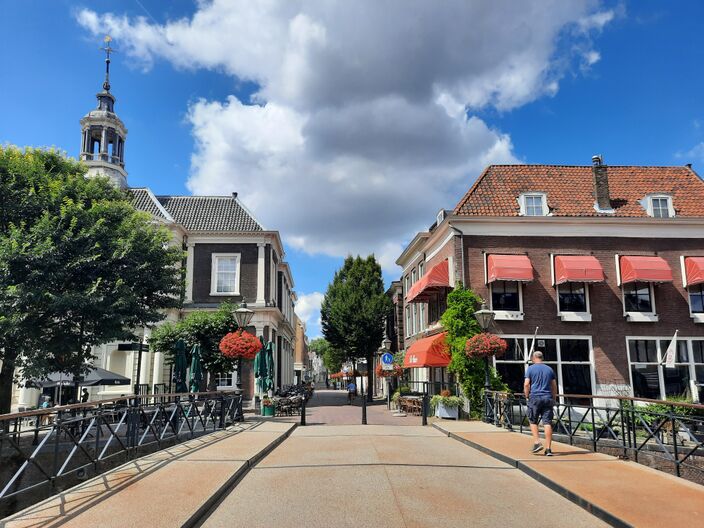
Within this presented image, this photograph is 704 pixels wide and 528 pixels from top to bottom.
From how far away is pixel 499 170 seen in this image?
2562 cm

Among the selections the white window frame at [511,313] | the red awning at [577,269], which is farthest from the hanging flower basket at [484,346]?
the red awning at [577,269]

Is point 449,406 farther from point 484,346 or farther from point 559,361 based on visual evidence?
point 559,361

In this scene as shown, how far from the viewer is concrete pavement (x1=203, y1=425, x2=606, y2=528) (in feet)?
20.6

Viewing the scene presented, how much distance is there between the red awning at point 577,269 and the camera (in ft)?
70.5

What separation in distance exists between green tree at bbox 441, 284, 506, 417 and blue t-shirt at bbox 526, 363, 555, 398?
9.73 meters

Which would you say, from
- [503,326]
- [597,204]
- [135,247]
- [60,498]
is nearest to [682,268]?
[597,204]

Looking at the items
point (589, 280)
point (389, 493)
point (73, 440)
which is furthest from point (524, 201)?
point (73, 440)

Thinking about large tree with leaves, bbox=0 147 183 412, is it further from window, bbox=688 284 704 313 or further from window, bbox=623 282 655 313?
window, bbox=688 284 704 313

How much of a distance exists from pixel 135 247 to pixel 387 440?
36.4 ft

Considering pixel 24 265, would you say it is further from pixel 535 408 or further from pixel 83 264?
pixel 535 408

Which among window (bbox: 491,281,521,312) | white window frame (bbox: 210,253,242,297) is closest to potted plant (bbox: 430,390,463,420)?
window (bbox: 491,281,521,312)

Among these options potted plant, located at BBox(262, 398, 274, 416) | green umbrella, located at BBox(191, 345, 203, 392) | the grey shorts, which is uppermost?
green umbrella, located at BBox(191, 345, 203, 392)

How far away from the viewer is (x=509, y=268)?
70.7ft

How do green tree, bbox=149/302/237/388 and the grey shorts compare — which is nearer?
the grey shorts
